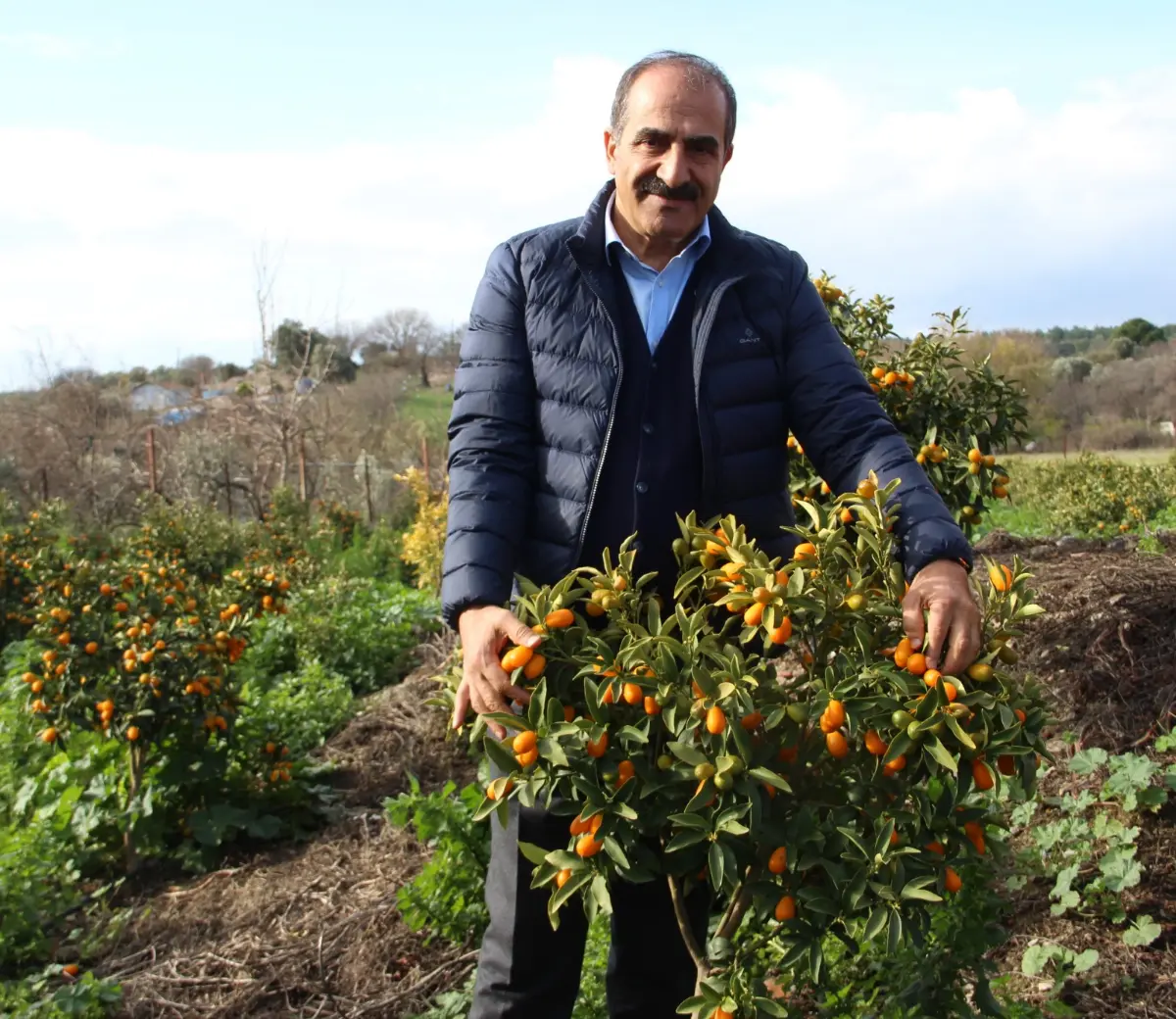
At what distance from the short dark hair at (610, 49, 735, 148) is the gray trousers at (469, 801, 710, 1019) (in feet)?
4.35

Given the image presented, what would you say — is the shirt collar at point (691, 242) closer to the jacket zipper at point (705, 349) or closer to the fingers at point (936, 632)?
the jacket zipper at point (705, 349)

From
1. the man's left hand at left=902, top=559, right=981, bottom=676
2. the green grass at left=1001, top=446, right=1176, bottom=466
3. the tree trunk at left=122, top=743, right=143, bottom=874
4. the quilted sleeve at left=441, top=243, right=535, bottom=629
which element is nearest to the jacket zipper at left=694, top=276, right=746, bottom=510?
the quilted sleeve at left=441, top=243, right=535, bottom=629

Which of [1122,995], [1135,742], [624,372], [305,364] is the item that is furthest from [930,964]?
[305,364]

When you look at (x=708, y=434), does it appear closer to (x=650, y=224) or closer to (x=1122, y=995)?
(x=650, y=224)

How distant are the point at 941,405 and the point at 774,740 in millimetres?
2212

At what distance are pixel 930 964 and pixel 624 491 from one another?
1.09 m

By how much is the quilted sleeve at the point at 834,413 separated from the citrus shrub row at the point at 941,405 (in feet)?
4.48

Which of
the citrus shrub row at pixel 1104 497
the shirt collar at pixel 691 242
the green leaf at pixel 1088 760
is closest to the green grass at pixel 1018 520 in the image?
the citrus shrub row at pixel 1104 497

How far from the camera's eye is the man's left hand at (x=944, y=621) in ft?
5.35

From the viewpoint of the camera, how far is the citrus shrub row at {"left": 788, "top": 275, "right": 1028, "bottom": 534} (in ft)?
11.5

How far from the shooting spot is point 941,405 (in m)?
3.64

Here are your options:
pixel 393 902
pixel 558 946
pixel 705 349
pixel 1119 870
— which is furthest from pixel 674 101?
pixel 393 902

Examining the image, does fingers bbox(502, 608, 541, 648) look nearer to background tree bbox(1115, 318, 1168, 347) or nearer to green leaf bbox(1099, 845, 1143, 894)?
green leaf bbox(1099, 845, 1143, 894)

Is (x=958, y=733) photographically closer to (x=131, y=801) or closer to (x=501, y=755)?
(x=501, y=755)
